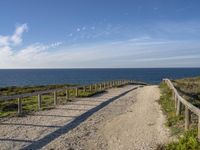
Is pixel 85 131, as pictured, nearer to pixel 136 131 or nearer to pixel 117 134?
pixel 117 134

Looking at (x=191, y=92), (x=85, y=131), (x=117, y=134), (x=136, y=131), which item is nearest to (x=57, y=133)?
(x=85, y=131)

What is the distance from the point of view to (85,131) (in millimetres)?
12227

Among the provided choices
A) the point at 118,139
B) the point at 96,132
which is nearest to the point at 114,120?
the point at 96,132

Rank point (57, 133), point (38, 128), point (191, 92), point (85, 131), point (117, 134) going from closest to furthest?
point (117, 134) → point (57, 133) → point (85, 131) → point (38, 128) → point (191, 92)

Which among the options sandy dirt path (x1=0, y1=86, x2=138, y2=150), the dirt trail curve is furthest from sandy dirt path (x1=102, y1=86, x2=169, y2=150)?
sandy dirt path (x1=0, y1=86, x2=138, y2=150)

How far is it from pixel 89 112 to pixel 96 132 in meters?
5.58

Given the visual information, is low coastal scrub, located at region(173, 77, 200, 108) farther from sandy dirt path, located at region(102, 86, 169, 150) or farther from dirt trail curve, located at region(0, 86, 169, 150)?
dirt trail curve, located at region(0, 86, 169, 150)

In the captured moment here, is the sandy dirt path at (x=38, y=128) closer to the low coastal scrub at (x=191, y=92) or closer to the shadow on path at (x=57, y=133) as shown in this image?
the shadow on path at (x=57, y=133)

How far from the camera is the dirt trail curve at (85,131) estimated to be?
1022cm

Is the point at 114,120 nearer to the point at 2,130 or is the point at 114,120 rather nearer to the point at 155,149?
the point at 2,130

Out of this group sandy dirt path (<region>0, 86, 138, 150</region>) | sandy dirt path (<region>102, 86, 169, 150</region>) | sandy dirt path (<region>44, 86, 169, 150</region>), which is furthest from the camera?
sandy dirt path (<region>0, 86, 138, 150</region>)

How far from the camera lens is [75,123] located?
14.1m

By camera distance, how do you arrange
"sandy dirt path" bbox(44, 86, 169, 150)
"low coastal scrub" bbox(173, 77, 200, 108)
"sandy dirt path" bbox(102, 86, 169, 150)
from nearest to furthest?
"sandy dirt path" bbox(44, 86, 169, 150)
"sandy dirt path" bbox(102, 86, 169, 150)
"low coastal scrub" bbox(173, 77, 200, 108)

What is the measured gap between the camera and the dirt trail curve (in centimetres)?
1022
